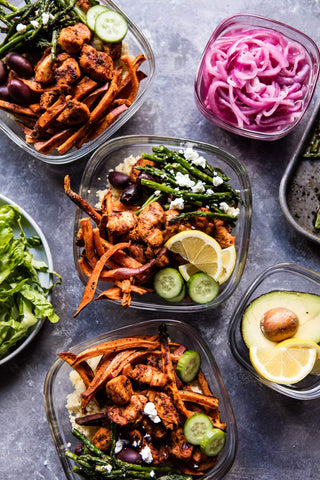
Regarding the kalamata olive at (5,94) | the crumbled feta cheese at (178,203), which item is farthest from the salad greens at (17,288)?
the crumbled feta cheese at (178,203)

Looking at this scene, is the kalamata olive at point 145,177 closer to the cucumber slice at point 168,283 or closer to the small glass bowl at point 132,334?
the cucumber slice at point 168,283

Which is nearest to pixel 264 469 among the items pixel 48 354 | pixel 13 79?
pixel 48 354

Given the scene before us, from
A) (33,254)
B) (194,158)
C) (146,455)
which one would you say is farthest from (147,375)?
(194,158)

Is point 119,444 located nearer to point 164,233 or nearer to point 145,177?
point 164,233

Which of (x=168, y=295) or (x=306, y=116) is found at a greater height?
(x=306, y=116)

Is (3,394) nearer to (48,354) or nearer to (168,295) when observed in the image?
(48,354)

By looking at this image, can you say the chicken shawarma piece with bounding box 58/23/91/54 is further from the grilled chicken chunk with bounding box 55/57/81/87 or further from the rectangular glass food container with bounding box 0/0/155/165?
the rectangular glass food container with bounding box 0/0/155/165

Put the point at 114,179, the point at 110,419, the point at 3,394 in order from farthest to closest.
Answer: the point at 3,394 < the point at 114,179 < the point at 110,419
